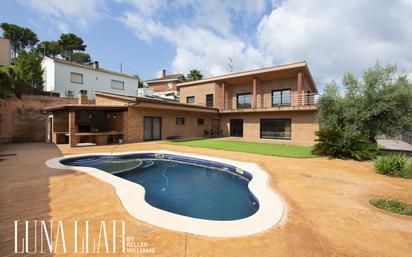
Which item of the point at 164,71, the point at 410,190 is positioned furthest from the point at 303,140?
the point at 164,71

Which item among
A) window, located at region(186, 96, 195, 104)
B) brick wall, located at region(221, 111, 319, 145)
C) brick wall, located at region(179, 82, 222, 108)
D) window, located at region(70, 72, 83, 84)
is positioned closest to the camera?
brick wall, located at region(221, 111, 319, 145)

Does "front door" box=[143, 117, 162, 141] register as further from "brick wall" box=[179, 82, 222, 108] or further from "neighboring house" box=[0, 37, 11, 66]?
"neighboring house" box=[0, 37, 11, 66]

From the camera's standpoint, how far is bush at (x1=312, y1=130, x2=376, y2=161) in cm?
961

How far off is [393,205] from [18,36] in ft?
187

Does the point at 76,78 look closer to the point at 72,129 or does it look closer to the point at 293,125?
the point at 72,129

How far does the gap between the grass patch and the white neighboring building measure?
1052 inches

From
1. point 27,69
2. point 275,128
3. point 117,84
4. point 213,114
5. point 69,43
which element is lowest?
point 275,128

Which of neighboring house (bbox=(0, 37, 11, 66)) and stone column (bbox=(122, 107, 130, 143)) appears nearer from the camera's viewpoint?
neighboring house (bbox=(0, 37, 11, 66))

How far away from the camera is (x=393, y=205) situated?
4.28m

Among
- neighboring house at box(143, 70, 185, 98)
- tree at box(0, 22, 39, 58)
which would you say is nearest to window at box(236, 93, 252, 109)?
neighboring house at box(143, 70, 185, 98)

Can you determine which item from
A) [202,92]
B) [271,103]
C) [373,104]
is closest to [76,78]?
[202,92]

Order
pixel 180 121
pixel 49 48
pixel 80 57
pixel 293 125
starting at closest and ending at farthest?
pixel 293 125 < pixel 180 121 < pixel 49 48 < pixel 80 57

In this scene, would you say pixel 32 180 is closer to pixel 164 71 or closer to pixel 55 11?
pixel 55 11

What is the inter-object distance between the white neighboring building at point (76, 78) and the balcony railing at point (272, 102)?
13545 millimetres
